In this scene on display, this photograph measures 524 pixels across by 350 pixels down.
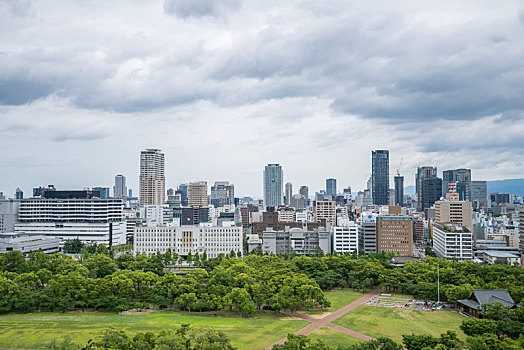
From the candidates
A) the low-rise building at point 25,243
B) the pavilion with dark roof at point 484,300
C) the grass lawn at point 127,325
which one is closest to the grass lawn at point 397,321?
the pavilion with dark roof at point 484,300

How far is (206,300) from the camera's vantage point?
188 ft

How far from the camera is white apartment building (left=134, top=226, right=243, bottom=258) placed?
10400 centimetres

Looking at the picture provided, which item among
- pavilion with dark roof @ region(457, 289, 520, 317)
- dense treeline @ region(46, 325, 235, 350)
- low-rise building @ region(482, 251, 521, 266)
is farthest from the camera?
low-rise building @ region(482, 251, 521, 266)

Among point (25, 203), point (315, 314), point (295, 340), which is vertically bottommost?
point (315, 314)

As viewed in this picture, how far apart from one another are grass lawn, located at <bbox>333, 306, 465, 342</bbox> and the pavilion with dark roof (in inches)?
65.2

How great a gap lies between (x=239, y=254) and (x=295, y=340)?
215 ft

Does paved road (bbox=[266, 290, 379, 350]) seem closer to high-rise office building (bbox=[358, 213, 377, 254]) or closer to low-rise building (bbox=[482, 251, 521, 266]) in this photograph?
low-rise building (bbox=[482, 251, 521, 266])

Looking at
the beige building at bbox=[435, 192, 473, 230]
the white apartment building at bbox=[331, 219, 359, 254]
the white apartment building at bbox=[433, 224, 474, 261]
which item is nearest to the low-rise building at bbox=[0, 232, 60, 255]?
the white apartment building at bbox=[331, 219, 359, 254]

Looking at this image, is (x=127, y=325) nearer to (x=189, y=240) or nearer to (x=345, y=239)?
(x=189, y=240)

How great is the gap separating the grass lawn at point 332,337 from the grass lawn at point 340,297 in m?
10.5

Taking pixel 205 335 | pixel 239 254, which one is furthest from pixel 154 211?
pixel 205 335

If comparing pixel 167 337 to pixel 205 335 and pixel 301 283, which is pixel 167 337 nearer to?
pixel 205 335

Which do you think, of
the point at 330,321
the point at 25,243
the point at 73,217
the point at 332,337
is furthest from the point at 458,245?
the point at 73,217

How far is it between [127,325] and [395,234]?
259 ft
